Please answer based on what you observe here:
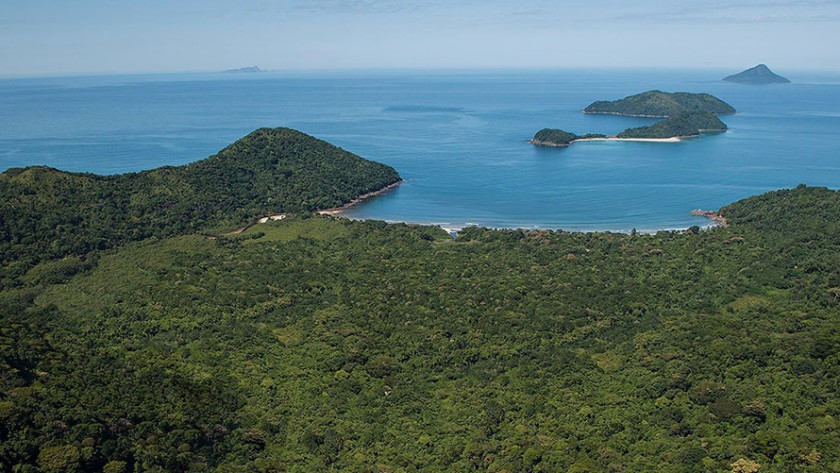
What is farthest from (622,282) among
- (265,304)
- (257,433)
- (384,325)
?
(257,433)

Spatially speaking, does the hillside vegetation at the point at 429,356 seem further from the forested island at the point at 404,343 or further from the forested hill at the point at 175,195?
the forested hill at the point at 175,195

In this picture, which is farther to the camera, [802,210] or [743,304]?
[802,210]

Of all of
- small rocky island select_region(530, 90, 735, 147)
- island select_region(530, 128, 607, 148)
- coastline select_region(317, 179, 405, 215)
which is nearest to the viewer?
coastline select_region(317, 179, 405, 215)

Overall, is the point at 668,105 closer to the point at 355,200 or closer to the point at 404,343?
the point at 355,200

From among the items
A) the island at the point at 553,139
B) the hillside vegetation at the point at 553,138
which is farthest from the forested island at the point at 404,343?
the hillside vegetation at the point at 553,138

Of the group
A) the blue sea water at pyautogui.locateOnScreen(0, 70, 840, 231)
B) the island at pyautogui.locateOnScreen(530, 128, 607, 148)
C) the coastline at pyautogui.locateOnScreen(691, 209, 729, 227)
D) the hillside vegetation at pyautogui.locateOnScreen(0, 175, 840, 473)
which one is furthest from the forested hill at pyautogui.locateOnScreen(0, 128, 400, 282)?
the island at pyautogui.locateOnScreen(530, 128, 607, 148)

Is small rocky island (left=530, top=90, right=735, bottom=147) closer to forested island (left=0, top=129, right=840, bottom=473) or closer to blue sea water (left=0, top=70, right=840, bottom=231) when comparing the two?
blue sea water (left=0, top=70, right=840, bottom=231)

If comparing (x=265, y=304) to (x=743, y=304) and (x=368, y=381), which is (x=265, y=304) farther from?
(x=743, y=304)
